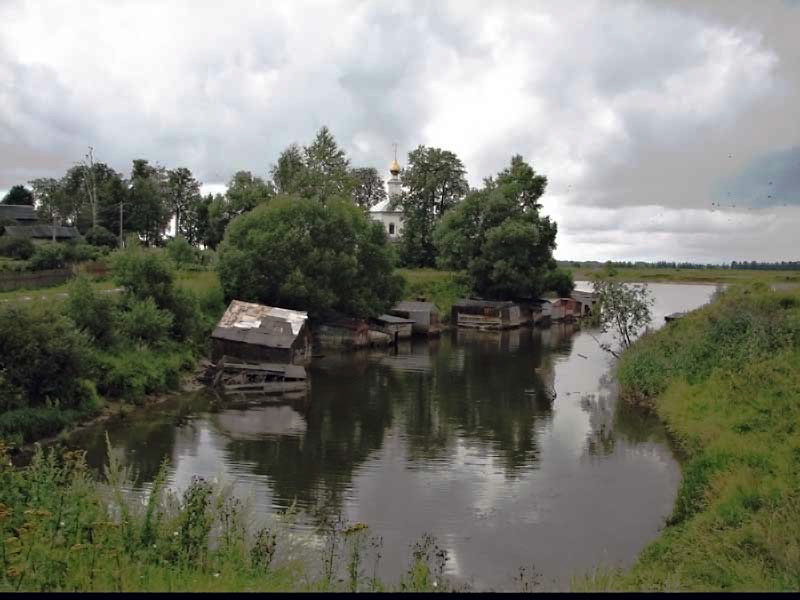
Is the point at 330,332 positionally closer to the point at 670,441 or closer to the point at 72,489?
the point at 670,441

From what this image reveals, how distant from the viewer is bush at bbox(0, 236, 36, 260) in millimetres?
48750

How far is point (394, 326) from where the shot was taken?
5062 cm

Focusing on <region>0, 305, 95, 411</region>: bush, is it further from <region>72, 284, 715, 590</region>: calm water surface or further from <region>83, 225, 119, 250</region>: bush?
<region>83, 225, 119, 250</region>: bush

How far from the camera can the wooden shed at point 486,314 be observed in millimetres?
61688

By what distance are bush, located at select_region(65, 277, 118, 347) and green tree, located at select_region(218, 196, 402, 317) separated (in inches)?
576

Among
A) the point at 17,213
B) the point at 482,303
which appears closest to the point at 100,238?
the point at 17,213

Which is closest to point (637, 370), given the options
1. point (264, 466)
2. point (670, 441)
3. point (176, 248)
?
point (670, 441)

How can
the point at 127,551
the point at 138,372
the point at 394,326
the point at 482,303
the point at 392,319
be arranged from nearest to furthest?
the point at 127,551 < the point at 138,372 < the point at 394,326 < the point at 392,319 < the point at 482,303

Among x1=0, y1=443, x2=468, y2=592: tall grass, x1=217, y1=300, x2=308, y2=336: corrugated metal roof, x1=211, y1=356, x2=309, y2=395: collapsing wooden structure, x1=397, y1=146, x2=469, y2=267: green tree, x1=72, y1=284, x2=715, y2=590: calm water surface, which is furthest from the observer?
x1=397, y1=146, x2=469, y2=267: green tree

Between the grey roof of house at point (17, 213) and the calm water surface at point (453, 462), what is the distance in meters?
47.4

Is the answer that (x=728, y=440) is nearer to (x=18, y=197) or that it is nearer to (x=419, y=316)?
(x=419, y=316)

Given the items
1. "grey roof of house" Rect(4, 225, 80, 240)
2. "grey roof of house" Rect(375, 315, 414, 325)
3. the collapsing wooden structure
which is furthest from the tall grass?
"grey roof of house" Rect(4, 225, 80, 240)

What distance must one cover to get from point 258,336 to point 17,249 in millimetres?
25544

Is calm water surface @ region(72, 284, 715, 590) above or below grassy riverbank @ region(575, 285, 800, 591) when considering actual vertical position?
below
